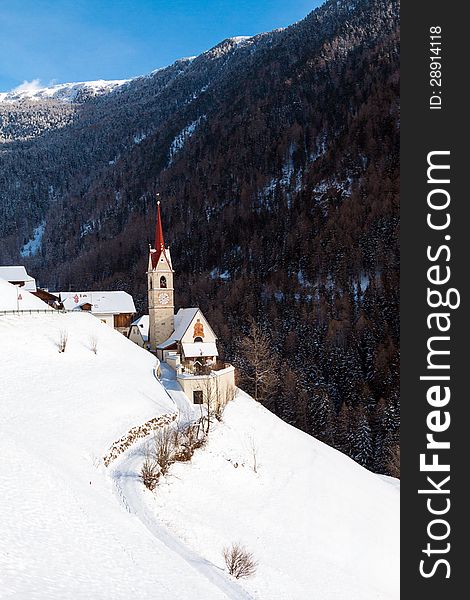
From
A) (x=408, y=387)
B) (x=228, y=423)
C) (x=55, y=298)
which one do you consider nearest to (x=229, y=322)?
(x=55, y=298)

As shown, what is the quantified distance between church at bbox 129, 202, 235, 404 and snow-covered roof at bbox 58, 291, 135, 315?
3590mm

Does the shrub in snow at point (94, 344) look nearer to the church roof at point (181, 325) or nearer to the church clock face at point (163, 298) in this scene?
the church roof at point (181, 325)

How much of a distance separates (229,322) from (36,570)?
103m

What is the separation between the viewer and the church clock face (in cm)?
5969

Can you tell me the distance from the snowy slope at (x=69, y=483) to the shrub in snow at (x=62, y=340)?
52 cm

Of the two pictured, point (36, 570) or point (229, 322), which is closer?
point (36, 570)

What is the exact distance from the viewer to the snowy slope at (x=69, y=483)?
50.3 ft

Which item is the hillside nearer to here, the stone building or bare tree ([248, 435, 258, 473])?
bare tree ([248, 435, 258, 473])

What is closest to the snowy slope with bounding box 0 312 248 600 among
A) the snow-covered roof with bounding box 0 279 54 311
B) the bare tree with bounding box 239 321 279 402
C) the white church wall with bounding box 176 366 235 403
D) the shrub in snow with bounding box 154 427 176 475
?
the shrub in snow with bounding box 154 427 176 475

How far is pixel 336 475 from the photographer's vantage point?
122 feet

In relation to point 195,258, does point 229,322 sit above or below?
below

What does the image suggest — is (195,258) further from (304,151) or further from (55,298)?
(55,298)

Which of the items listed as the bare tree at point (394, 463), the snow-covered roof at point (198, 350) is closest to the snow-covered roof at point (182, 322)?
the snow-covered roof at point (198, 350)

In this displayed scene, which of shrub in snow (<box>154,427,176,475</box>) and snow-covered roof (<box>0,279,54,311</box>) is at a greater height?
snow-covered roof (<box>0,279,54,311</box>)
